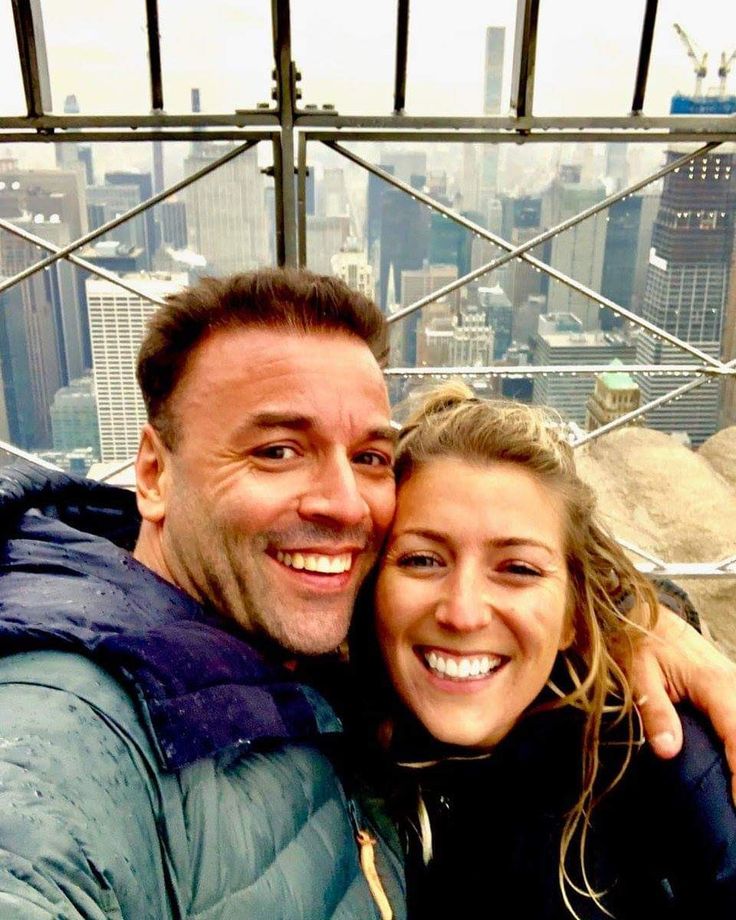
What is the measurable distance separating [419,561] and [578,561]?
0.35 meters

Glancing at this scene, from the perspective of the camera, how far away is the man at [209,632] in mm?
968

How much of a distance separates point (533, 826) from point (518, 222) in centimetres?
285

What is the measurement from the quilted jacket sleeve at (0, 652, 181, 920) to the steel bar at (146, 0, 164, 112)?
279 cm

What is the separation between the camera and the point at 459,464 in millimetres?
1745

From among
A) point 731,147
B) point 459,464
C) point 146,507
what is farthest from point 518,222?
point 146,507

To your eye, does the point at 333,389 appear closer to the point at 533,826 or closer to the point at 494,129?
the point at 533,826

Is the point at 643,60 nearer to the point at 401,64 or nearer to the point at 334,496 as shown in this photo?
the point at 401,64

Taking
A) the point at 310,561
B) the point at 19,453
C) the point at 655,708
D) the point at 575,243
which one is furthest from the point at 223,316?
the point at 575,243

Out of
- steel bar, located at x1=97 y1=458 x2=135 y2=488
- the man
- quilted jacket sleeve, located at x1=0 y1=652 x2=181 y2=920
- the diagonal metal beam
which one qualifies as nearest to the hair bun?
the man

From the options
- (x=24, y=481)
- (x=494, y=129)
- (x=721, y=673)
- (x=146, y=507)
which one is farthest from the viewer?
(x=494, y=129)

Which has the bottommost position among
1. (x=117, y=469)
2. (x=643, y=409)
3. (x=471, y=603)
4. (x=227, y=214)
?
(x=117, y=469)

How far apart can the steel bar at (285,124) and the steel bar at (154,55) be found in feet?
1.54

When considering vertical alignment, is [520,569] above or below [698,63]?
below

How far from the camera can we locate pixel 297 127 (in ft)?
10.8
